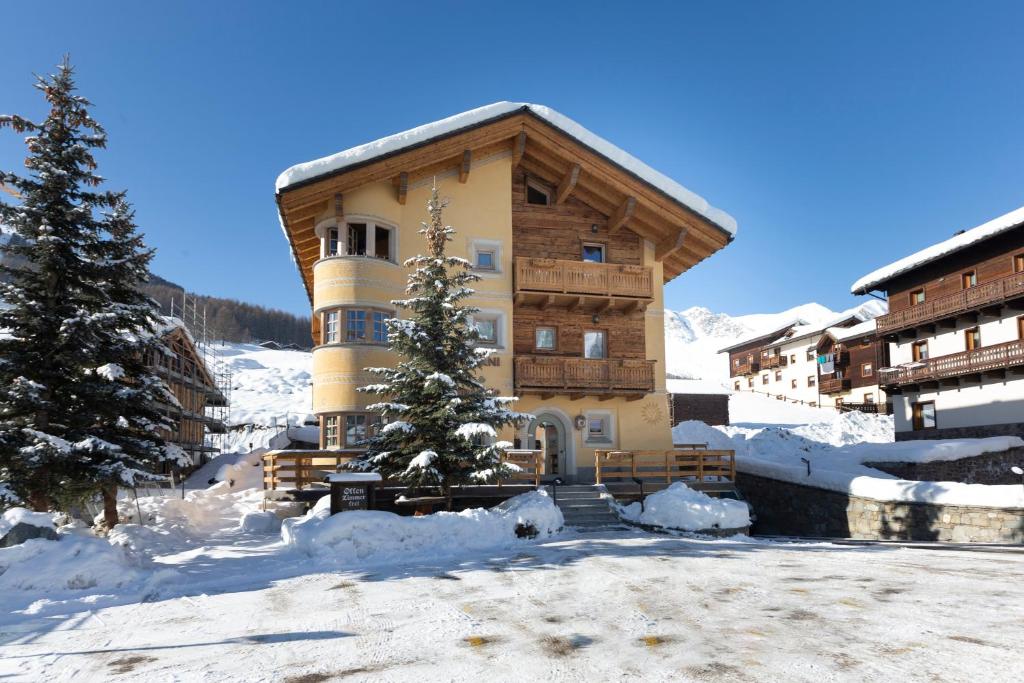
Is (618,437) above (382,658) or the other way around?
above

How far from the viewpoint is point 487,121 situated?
936 inches

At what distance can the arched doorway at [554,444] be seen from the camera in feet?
81.1

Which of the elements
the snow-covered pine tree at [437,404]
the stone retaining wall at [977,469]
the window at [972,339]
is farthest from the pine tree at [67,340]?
the window at [972,339]

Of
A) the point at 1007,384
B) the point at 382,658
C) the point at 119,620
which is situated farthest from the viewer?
the point at 1007,384

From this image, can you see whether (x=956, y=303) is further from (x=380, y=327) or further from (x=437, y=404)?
(x=437, y=404)

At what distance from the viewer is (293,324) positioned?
157 m

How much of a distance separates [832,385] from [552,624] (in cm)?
5708

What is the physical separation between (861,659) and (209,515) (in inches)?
702

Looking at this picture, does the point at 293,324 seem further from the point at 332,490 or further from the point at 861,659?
the point at 861,659

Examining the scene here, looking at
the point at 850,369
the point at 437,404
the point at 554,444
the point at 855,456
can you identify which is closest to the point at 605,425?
the point at 554,444

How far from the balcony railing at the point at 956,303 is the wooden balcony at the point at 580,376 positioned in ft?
58.3

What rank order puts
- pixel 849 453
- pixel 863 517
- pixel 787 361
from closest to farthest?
pixel 863 517 → pixel 849 453 → pixel 787 361

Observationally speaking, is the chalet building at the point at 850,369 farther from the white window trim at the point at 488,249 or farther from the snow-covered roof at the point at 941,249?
the white window trim at the point at 488,249

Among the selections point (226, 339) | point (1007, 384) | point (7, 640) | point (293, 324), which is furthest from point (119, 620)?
point (293, 324)
